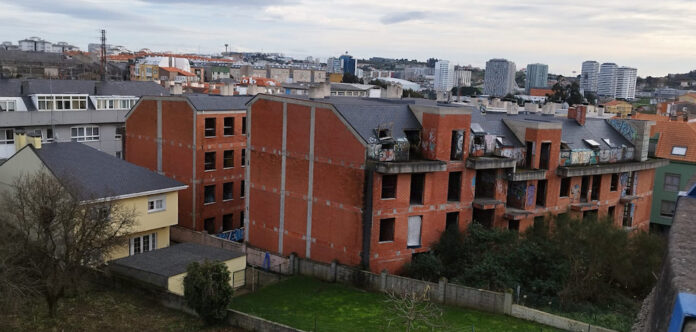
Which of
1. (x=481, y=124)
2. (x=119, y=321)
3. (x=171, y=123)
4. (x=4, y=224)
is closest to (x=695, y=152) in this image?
(x=481, y=124)

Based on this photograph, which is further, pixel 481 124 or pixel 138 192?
pixel 481 124

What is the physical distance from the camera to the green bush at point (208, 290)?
27.0 meters

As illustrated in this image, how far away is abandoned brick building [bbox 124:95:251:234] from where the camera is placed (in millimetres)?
46562

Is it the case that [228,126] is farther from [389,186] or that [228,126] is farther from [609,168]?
[609,168]

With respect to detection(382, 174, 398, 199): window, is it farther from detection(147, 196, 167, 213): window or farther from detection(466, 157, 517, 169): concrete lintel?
detection(147, 196, 167, 213): window

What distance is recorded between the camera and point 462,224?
38.4m

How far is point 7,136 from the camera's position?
54.1 m

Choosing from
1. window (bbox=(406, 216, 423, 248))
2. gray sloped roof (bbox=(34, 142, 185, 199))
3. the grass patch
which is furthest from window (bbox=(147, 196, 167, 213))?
window (bbox=(406, 216, 423, 248))

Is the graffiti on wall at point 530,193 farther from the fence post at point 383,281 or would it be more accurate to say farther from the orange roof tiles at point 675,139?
the orange roof tiles at point 675,139

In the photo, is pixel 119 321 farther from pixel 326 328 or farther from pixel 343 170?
pixel 343 170

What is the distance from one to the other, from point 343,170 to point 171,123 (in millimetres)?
19307

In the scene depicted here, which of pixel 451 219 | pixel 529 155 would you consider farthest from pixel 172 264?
pixel 529 155

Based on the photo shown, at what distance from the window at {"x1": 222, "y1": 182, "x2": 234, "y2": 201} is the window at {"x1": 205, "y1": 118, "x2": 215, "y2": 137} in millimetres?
4506

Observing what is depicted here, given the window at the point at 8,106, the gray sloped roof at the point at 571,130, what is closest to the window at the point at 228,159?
the gray sloped roof at the point at 571,130
